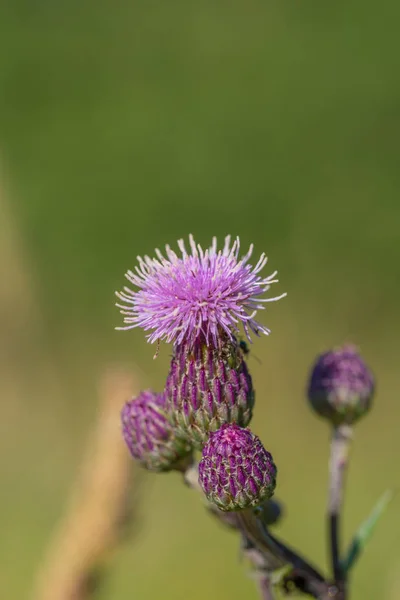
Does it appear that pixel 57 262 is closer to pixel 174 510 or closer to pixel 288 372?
pixel 288 372

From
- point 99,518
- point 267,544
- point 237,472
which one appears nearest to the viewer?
point 237,472

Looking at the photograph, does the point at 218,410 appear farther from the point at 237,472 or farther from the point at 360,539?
the point at 360,539

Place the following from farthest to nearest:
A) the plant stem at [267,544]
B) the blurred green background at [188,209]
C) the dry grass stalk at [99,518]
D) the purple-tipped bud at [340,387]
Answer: the blurred green background at [188,209], the dry grass stalk at [99,518], the purple-tipped bud at [340,387], the plant stem at [267,544]

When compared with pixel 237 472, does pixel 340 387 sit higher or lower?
higher

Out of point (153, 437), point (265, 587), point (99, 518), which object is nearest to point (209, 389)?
point (153, 437)

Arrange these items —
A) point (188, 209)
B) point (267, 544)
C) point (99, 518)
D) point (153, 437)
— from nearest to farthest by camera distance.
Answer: point (267, 544) → point (153, 437) → point (99, 518) → point (188, 209)

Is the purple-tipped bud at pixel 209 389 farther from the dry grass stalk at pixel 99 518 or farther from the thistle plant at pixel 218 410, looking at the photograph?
the dry grass stalk at pixel 99 518

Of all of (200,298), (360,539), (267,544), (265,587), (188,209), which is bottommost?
(265,587)

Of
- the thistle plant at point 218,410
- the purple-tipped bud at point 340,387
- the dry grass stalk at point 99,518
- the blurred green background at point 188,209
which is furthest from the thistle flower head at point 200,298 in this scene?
the blurred green background at point 188,209
